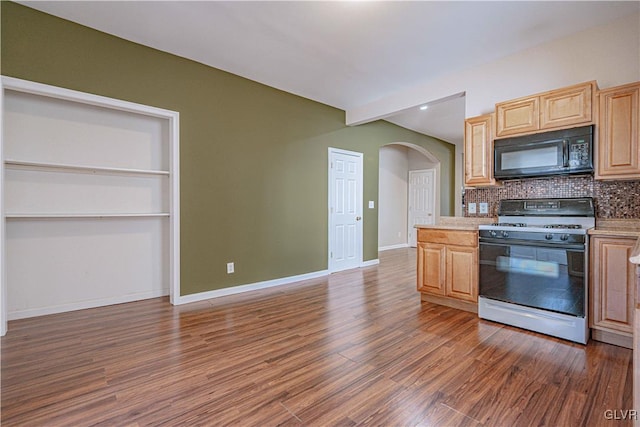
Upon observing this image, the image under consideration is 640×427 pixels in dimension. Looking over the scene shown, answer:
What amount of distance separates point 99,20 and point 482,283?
178 inches

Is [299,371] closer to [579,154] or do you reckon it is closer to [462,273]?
[462,273]

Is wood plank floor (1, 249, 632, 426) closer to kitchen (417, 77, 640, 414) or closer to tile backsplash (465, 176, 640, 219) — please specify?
kitchen (417, 77, 640, 414)

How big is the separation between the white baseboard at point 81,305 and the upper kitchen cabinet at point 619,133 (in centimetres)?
474

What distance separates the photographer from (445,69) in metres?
3.64

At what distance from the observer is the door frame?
8.51 ft

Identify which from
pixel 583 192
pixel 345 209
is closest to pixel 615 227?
pixel 583 192

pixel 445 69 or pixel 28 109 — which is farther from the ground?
pixel 445 69

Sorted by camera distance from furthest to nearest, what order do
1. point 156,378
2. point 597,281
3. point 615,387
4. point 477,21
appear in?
point 477,21 < point 597,281 < point 156,378 < point 615,387

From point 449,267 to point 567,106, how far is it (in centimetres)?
187

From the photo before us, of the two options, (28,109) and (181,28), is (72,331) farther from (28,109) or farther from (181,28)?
(181,28)

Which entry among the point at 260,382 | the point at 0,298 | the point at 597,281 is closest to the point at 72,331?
the point at 0,298

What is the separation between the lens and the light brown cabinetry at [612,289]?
7.59 ft

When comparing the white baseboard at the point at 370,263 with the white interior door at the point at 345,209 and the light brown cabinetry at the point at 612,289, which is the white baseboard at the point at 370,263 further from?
the light brown cabinetry at the point at 612,289

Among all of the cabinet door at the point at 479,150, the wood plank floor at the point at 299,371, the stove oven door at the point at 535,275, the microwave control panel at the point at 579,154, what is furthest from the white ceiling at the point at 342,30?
the wood plank floor at the point at 299,371
